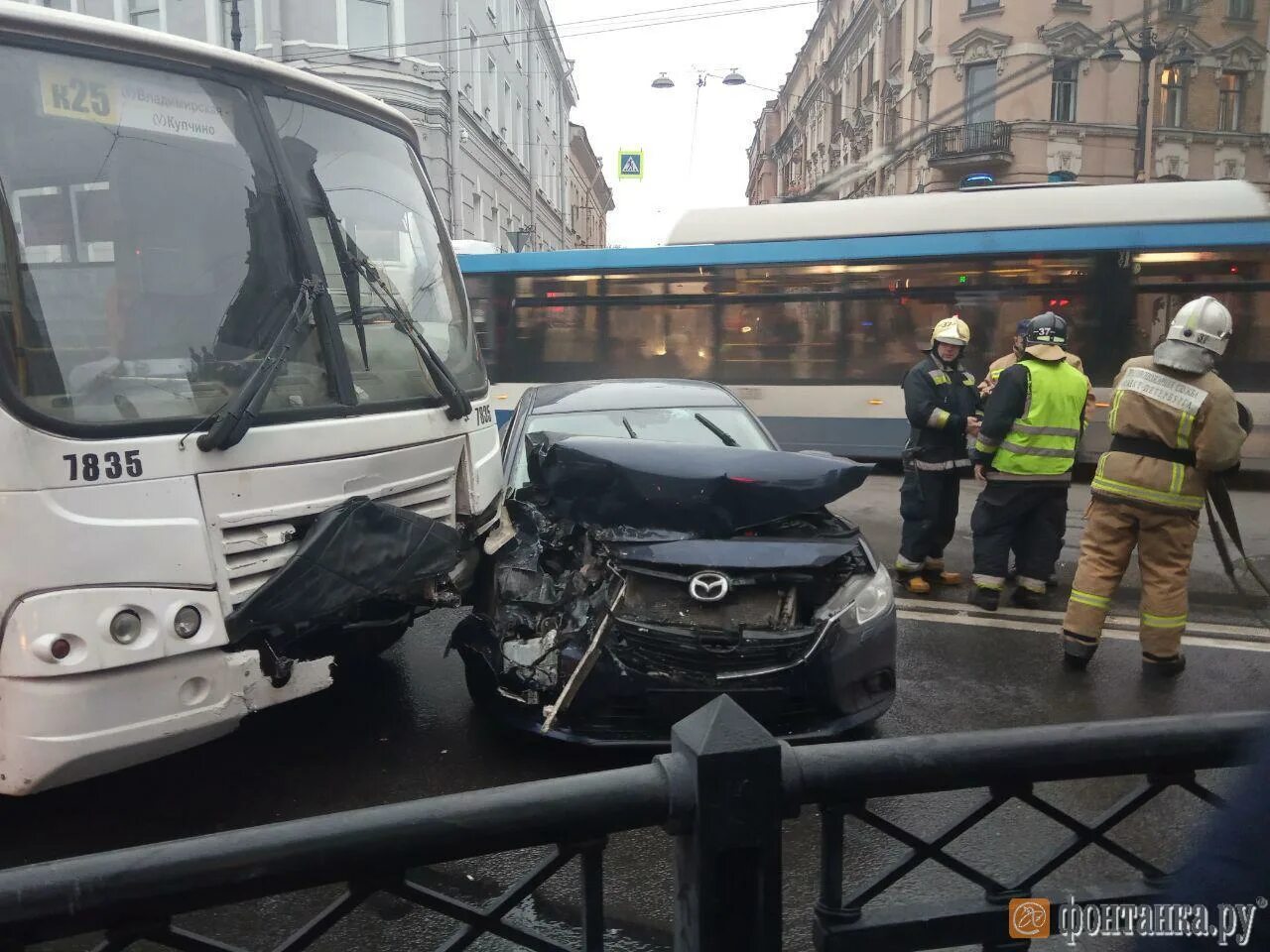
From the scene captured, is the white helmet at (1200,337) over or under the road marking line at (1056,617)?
over

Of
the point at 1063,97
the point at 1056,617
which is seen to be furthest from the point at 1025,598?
the point at 1063,97

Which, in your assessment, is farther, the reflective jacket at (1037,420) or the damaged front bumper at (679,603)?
the reflective jacket at (1037,420)

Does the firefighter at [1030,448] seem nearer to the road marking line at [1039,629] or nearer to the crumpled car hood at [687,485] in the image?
the road marking line at [1039,629]

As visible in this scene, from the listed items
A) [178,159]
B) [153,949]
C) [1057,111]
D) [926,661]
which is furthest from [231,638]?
[1057,111]

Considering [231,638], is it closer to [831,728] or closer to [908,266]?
[831,728]

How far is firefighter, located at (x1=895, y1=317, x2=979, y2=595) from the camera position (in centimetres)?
627

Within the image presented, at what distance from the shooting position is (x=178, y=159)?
3223 mm

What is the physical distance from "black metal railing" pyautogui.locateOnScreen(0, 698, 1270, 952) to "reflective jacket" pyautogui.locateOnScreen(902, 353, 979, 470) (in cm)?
472

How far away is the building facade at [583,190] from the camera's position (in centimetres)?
5072

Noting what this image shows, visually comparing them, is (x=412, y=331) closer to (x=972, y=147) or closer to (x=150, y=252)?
(x=150, y=252)

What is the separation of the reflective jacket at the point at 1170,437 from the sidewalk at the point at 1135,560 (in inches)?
65.9

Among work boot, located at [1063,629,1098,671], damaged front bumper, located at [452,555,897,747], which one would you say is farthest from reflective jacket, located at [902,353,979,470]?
damaged front bumper, located at [452,555,897,747]

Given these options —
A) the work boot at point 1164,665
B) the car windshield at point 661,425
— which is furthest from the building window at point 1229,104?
the car windshield at point 661,425

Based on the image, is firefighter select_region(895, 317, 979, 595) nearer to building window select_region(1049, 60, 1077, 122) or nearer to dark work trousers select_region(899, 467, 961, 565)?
dark work trousers select_region(899, 467, 961, 565)
